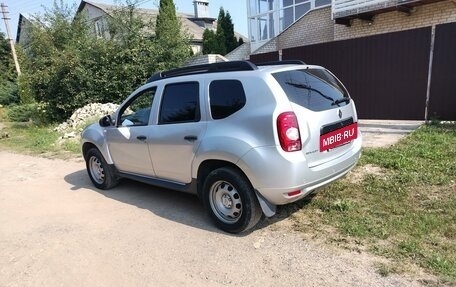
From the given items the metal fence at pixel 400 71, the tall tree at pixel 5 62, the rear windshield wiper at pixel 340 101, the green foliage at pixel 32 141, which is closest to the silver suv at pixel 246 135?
the rear windshield wiper at pixel 340 101

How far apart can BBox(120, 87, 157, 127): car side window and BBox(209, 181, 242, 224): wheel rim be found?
58.0 inches

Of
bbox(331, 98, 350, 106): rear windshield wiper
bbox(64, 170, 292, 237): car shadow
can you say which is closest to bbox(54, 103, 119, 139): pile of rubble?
bbox(64, 170, 292, 237): car shadow

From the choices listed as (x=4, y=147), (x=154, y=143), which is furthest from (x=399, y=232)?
(x=4, y=147)

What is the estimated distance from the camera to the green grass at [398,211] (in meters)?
3.19

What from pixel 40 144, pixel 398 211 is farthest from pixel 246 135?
pixel 40 144

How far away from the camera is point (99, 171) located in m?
5.95

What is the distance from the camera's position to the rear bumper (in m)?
3.39

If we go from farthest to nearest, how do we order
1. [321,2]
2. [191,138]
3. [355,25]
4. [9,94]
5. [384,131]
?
1. [9,94]
2. [321,2]
3. [355,25]
4. [384,131]
5. [191,138]

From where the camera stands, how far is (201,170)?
4.08 m

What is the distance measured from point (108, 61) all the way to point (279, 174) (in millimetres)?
12268

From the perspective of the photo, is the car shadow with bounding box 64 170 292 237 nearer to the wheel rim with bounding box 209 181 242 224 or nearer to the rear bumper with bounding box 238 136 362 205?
the wheel rim with bounding box 209 181 242 224

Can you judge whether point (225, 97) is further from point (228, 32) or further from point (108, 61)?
point (228, 32)

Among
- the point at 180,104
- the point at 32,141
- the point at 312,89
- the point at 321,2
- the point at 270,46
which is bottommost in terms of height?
the point at 32,141

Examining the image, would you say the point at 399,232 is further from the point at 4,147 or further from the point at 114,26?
the point at 114,26
